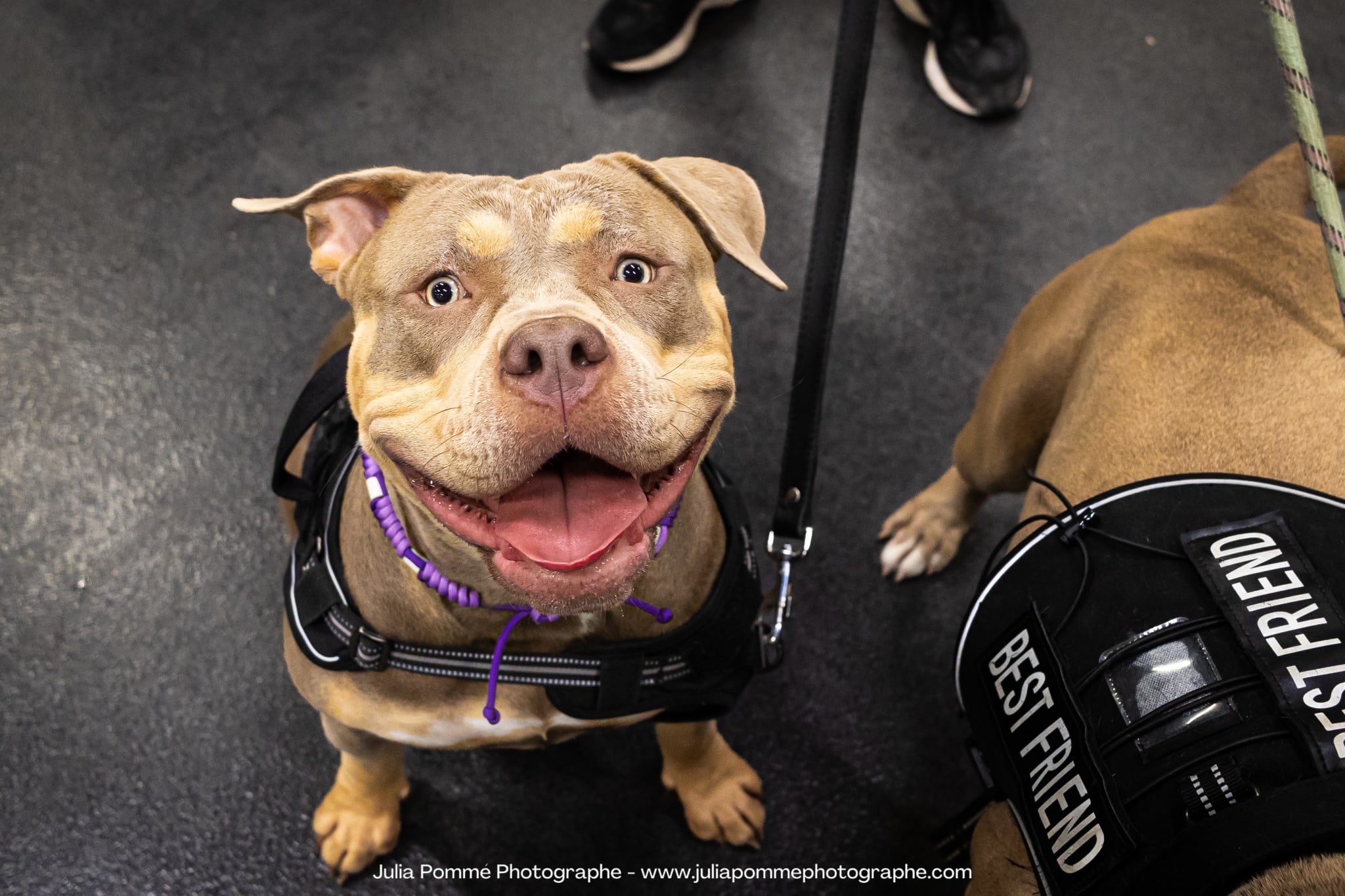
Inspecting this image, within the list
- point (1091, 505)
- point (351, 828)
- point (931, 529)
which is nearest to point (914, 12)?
point (931, 529)

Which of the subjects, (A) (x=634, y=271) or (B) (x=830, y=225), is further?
(B) (x=830, y=225)

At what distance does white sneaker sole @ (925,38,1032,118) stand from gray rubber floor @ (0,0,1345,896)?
5cm

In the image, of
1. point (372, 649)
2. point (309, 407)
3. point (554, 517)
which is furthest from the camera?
point (309, 407)

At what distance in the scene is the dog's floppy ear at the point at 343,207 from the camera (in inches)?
51.8

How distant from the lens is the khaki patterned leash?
137cm

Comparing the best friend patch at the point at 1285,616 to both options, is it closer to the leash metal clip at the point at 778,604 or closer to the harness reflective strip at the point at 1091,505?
the harness reflective strip at the point at 1091,505

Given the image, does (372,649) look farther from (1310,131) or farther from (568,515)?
(1310,131)

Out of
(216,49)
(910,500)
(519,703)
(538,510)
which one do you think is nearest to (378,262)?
(538,510)

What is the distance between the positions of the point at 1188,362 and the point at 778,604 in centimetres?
80

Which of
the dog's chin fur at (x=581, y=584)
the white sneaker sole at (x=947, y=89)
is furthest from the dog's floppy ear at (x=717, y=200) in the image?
the white sneaker sole at (x=947, y=89)

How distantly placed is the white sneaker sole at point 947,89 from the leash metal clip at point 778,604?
1905 mm

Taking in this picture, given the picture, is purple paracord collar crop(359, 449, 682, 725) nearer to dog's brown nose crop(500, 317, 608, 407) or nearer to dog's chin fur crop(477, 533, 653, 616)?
dog's chin fur crop(477, 533, 653, 616)

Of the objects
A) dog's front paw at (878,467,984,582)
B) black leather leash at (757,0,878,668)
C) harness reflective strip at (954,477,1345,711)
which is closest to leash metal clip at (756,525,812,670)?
black leather leash at (757,0,878,668)

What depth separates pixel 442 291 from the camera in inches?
50.2
